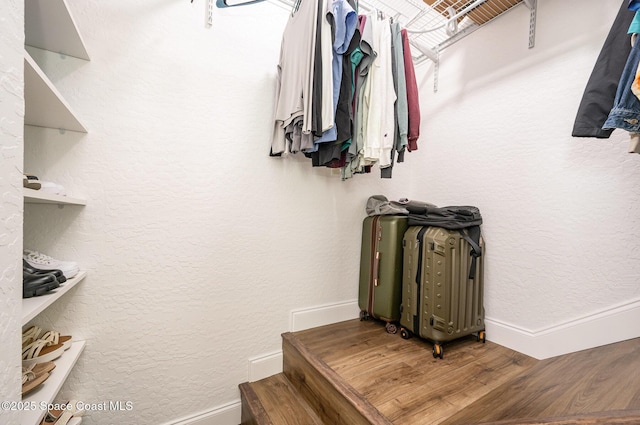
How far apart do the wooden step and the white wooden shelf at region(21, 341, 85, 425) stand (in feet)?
2.36

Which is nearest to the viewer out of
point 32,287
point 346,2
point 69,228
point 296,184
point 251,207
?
point 32,287

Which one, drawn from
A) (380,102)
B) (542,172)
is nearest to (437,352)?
(542,172)

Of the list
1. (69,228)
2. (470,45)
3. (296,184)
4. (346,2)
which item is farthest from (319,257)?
(470,45)

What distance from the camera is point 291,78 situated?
3.84ft

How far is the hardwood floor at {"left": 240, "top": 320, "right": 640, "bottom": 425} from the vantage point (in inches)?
28.2

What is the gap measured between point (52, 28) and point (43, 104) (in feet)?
0.96

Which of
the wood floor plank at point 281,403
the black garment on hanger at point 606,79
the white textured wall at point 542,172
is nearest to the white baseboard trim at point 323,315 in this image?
the wood floor plank at point 281,403

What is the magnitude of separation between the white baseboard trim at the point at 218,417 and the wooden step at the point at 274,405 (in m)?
0.05

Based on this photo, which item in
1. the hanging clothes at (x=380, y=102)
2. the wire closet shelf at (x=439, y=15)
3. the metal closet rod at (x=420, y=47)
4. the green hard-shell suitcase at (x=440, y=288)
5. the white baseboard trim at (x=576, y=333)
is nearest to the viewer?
the white baseboard trim at (x=576, y=333)

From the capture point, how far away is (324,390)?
106 centimetres

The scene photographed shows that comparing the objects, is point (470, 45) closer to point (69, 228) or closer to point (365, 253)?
point (365, 253)

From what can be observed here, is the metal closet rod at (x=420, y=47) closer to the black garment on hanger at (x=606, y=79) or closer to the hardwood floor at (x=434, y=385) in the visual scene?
the black garment on hanger at (x=606, y=79)

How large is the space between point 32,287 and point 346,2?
1507 mm

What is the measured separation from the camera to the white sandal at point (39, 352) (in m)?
0.78
